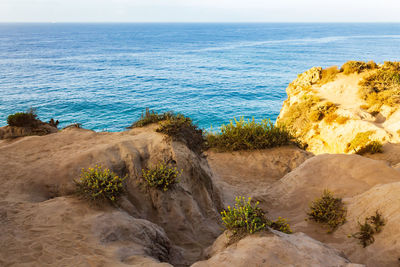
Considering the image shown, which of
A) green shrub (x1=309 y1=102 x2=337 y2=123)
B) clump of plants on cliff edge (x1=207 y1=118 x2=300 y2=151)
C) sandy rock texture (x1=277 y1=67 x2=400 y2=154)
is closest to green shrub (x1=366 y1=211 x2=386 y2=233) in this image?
clump of plants on cliff edge (x1=207 y1=118 x2=300 y2=151)

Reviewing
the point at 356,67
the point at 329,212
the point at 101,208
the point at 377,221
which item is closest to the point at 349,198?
the point at 329,212

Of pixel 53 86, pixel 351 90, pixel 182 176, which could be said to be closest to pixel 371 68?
pixel 351 90

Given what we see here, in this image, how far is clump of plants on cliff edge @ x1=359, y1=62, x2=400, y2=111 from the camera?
2119cm

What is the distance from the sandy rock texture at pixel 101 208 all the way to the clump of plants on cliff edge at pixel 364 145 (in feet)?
36.7

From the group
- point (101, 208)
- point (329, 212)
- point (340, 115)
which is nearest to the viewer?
point (101, 208)

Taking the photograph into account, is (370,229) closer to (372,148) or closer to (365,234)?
(365,234)

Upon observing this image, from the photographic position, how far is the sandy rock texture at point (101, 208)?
573 cm

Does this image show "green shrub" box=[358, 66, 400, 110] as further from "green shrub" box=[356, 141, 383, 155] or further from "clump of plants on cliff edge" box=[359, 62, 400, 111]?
"green shrub" box=[356, 141, 383, 155]

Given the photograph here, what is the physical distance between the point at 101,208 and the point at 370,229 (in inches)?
277

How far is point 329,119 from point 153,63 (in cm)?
5926

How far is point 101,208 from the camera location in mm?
7062

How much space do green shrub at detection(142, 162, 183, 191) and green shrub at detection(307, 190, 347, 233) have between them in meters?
4.82

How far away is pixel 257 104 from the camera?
146 ft

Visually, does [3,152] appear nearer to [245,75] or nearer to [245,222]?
[245,222]
